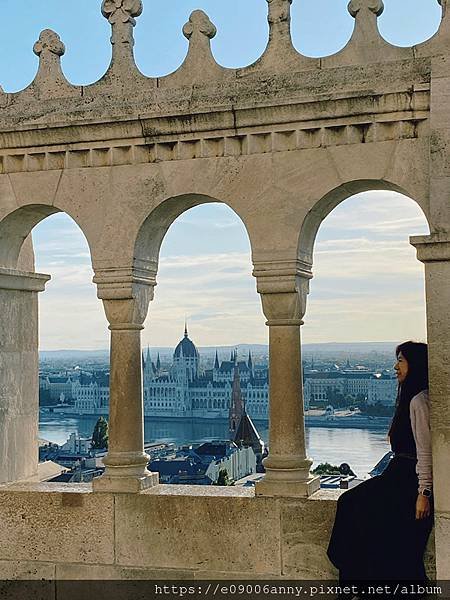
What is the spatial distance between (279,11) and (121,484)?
3.01 metres

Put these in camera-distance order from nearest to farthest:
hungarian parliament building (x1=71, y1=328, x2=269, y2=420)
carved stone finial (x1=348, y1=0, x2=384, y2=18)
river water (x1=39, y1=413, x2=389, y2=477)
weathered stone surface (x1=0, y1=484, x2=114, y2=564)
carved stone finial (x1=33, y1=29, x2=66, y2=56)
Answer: carved stone finial (x1=348, y1=0, x2=384, y2=18)
weathered stone surface (x1=0, y1=484, x2=114, y2=564)
carved stone finial (x1=33, y1=29, x2=66, y2=56)
river water (x1=39, y1=413, x2=389, y2=477)
hungarian parliament building (x1=71, y1=328, x2=269, y2=420)

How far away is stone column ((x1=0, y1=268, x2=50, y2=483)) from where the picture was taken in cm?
615

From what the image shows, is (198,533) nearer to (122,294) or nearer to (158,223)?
(122,294)

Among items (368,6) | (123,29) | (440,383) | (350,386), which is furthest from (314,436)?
(368,6)

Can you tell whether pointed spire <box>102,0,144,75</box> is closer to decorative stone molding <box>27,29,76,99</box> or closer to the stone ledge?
decorative stone molding <box>27,29,76,99</box>

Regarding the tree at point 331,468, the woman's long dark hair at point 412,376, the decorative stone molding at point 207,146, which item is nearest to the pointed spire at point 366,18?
the decorative stone molding at point 207,146

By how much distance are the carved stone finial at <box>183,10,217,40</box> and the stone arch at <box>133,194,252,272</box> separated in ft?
3.26

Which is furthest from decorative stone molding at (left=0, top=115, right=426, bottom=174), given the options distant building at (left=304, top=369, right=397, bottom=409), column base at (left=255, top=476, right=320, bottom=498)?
distant building at (left=304, top=369, right=397, bottom=409)

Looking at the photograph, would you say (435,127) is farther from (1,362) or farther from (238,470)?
(238,470)

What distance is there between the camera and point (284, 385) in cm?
528

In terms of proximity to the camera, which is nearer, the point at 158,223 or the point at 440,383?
the point at 440,383

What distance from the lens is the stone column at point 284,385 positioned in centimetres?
524

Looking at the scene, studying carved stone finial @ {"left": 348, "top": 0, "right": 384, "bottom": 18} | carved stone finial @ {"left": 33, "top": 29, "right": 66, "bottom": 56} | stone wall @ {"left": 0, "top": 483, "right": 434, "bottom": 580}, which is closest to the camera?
carved stone finial @ {"left": 348, "top": 0, "right": 384, "bottom": 18}

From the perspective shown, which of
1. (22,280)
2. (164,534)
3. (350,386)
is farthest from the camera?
(350,386)
